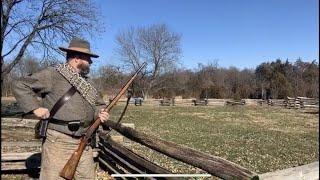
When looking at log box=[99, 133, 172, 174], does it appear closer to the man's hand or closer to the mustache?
the man's hand

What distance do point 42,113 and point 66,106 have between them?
1.07 ft

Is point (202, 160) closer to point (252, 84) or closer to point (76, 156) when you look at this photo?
point (76, 156)

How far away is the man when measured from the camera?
5.43 m

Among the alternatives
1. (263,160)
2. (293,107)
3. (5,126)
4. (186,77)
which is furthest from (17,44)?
(186,77)

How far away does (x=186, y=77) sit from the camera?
9969cm

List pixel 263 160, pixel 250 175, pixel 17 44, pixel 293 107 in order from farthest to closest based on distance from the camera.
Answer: pixel 293 107, pixel 17 44, pixel 263 160, pixel 250 175

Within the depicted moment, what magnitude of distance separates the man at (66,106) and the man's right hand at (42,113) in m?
0.04

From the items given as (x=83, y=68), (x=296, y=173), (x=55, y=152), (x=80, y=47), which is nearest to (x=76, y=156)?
(x=55, y=152)

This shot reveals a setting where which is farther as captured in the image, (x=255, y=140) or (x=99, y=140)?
(x=255, y=140)

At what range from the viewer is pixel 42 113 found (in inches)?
205

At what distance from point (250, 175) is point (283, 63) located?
9888 centimetres

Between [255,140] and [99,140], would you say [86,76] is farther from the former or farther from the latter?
[255,140]

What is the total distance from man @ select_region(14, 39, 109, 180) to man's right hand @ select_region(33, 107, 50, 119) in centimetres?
4

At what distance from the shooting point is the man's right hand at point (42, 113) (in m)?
5.18
